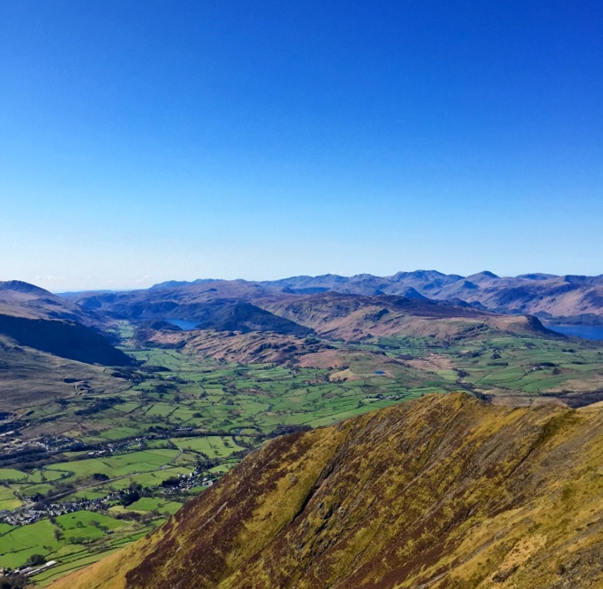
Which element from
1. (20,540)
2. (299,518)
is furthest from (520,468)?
(20,540)

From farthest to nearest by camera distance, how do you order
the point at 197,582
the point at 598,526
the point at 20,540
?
the point at 20,540 < the point at 197,582 < the point at 598,526

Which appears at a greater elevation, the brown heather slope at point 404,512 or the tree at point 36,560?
the brown heather slope at point 404,512

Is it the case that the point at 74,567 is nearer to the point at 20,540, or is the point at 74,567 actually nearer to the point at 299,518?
the point at 20,540

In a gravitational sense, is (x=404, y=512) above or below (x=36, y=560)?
above

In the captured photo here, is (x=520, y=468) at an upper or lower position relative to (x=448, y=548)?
upper

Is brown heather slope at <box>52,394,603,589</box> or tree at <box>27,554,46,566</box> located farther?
tree at <box>27,554,46,566</box>

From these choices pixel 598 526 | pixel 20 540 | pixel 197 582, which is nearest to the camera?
pixel 598 526

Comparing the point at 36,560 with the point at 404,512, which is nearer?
the point at 404,512

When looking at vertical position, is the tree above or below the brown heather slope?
below
